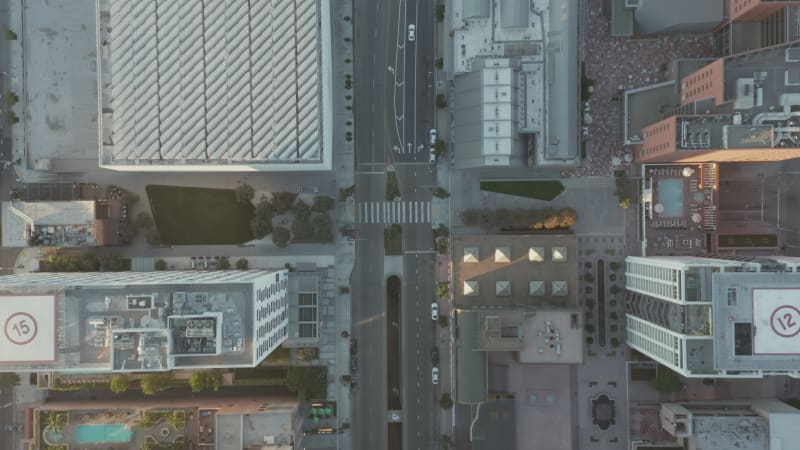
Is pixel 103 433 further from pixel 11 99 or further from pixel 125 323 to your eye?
pixel 11 99

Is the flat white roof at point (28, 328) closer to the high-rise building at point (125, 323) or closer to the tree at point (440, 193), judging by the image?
the high-rise building at point (125, 323)

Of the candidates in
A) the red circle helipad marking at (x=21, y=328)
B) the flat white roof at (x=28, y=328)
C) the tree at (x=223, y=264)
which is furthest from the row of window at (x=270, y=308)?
the red circle helipad marking at (x=21, y=328)

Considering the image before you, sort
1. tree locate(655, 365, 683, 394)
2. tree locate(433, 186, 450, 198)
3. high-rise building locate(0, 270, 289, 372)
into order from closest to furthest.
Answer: high-rise building locate(0, 270, 289, 372) < tree locate(655, 365, 683, 394) < tree locate(433, 186, 450, 198)

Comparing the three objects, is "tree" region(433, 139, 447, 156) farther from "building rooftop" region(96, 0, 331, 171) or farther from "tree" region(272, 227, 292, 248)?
"tree" region(272, 227, 292, 248)

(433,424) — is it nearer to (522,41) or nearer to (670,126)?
(670,126)

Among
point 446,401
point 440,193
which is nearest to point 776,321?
point 446,401

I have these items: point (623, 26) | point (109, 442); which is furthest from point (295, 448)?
point (623, 26)

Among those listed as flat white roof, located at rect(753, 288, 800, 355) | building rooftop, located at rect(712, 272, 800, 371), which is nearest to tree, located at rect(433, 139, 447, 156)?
building rooftop, located at rect(712, 272, 800, 371)
